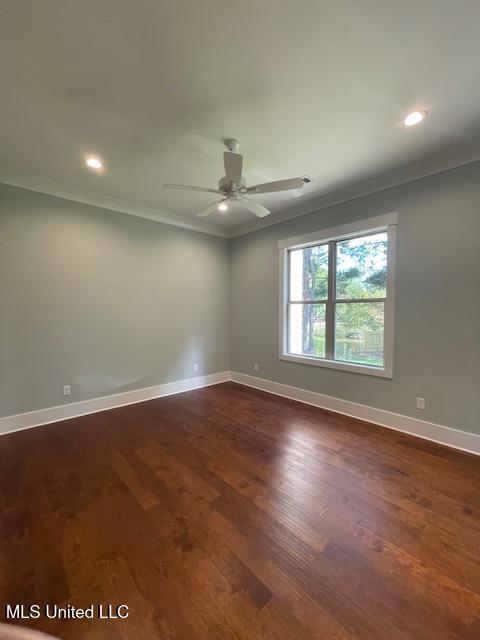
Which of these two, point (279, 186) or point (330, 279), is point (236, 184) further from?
point (330, 279)

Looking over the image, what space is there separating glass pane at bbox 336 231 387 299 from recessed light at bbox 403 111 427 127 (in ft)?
3.75

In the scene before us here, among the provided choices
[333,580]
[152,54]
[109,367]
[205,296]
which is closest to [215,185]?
[152,54]

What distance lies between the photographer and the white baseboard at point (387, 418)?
2514 millimetres

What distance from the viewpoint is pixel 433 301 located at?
8.71ft

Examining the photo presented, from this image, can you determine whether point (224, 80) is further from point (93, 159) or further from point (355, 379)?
point (355, 379)

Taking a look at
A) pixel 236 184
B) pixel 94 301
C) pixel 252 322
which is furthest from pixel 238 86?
pixel 252 322

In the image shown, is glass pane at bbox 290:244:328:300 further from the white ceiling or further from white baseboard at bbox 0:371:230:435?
white baseboard at bbox 0:371:230:435

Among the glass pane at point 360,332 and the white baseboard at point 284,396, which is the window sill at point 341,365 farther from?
the white baseboard at point 284,396

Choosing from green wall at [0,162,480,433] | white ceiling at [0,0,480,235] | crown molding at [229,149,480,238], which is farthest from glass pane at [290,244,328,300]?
white ceiling at [0,0,480,235]

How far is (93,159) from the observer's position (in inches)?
101

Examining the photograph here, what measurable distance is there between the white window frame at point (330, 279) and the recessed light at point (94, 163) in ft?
8.35

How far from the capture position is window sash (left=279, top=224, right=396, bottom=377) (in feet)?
9.66

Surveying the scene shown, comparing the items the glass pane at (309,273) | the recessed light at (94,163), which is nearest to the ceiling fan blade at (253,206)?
the glass pane at (309,273)

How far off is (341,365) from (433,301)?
1264 millimetres
